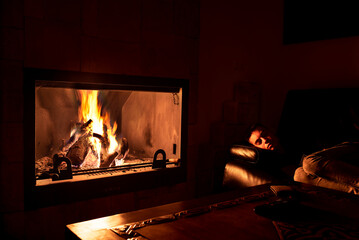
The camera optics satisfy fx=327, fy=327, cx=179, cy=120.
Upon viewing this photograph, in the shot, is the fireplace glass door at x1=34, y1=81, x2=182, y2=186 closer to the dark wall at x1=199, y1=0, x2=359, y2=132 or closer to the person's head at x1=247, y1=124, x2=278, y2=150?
the dark wall at x1=199, y1=0, x2=359, y2=132

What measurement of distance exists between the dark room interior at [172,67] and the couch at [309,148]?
0.42ft

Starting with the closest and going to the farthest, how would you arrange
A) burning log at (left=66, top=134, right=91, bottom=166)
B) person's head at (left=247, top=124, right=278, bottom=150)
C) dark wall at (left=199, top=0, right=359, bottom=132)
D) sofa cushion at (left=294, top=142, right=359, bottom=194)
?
sofa cushion at (left=294, top=142, right=359, bottom=194), burning log at (left=66, top=134, right=91, bottom=166), person's head at (left=247, top=124, right=278, bottom=150), dark wall at (left=199, top=0, right=359, bottom=132)

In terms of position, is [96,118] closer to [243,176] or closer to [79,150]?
[79,150]

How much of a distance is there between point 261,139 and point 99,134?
119 centimetres

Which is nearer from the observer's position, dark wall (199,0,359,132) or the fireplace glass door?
the fireplace glass door

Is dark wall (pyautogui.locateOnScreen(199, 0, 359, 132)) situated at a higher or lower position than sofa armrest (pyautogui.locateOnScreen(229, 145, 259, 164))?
higher

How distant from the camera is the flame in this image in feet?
7.20

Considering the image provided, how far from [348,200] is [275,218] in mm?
436

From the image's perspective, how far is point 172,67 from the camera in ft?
8.39

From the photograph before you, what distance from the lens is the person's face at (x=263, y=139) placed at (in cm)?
245

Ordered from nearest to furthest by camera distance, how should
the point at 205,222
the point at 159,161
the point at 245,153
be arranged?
the point at 205,222 < the point at 245,153 < the point at 159,161

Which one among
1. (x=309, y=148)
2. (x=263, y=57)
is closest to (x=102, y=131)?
(x=309, y=148)

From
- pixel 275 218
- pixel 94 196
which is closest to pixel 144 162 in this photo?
pixel 94 196

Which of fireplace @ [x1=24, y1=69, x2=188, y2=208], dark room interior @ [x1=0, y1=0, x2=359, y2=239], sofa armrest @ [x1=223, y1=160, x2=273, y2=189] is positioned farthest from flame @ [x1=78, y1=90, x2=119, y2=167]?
sofa armrest @ [x1=223, y1=160, x2=273, y2=189]
